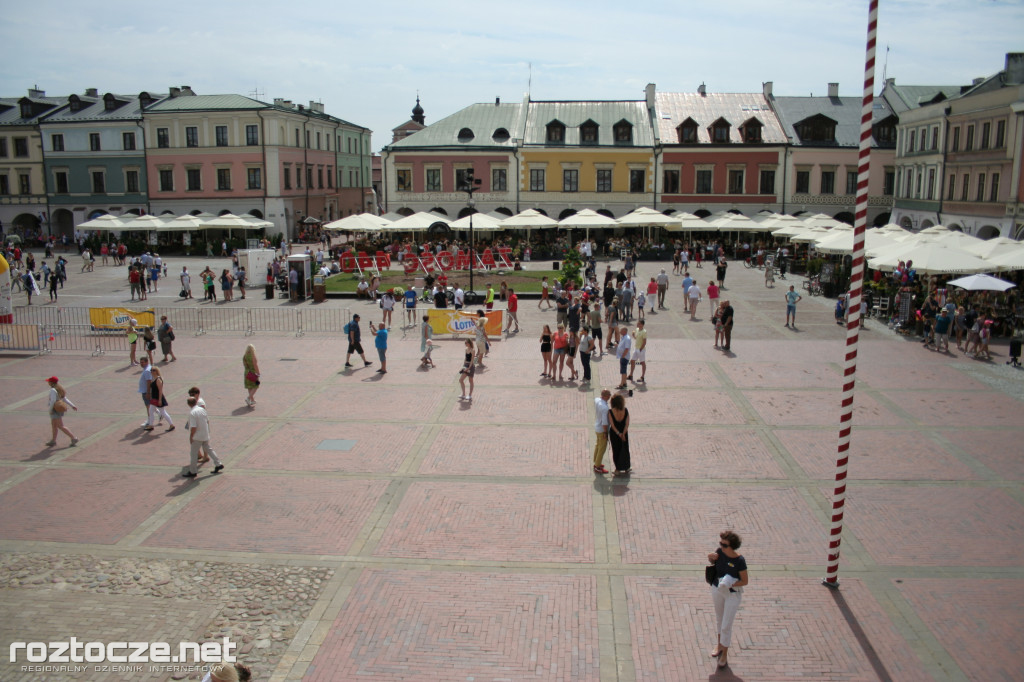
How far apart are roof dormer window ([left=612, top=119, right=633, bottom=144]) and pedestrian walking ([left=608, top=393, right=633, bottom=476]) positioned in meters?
42.4

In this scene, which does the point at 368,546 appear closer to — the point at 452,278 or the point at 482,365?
the point at 482,365

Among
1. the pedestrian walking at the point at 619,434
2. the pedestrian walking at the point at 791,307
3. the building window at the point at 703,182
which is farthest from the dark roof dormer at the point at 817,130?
the pedestrian walking at the point at 619,434

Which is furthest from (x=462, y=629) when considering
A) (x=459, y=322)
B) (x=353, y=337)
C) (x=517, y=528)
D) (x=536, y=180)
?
(x=536, y=180)

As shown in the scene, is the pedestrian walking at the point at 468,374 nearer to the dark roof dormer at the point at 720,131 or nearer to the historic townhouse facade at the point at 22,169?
the dark roof dormer at the point at 720,131

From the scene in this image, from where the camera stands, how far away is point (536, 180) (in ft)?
172

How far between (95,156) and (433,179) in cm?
2443

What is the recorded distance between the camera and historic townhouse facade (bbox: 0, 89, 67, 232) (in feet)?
181

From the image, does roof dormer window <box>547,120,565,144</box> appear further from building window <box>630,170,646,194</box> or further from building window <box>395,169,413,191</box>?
building window <box>395,169,413,191</box>

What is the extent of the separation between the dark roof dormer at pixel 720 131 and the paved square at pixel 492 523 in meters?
44.0

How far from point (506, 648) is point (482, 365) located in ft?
41.1

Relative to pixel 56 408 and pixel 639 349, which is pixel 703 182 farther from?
pixel 56 408

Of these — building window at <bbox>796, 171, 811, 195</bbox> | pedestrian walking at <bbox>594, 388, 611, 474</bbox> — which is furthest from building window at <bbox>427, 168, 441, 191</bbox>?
pedestrian walking at <bbox>594, 388, 611, 474</bbox>

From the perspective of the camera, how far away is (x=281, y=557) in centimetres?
1014

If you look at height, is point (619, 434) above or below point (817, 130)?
below
